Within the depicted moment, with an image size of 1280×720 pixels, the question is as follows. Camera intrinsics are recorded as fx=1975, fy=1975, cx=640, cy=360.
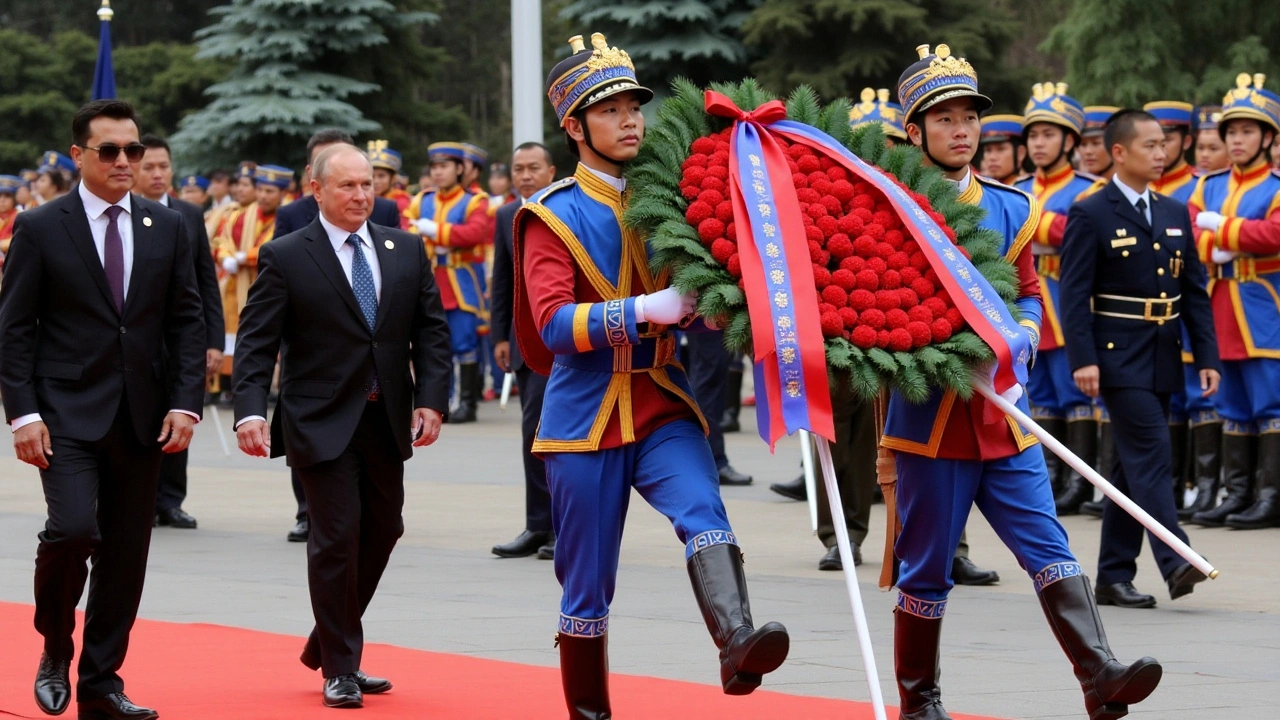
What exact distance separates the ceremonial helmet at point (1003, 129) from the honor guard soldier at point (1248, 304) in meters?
1.57

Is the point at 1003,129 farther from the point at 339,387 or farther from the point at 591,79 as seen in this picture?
the point at 591,79

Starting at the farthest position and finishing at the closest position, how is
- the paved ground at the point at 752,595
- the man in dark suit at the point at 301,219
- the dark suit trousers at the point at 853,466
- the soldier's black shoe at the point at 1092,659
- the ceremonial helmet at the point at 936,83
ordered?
the man in dark suit at the point at 301,219
the dark suit trousers at the point at 853,466
the paved ground at the point at 752,595
the ceremonial helmet at the point at 936,83
the soldier's black shoe at the point at 1092,659

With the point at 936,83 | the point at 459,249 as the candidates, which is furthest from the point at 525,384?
the point at 459,249

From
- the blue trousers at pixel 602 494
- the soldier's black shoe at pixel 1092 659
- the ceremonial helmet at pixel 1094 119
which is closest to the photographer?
the soldier's black shoe at pixel 1092 659

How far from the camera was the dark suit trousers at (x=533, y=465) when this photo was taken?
10281mm

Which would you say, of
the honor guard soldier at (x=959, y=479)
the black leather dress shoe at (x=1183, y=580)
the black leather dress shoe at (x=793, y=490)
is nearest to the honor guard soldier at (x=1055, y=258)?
the black leather dress shoe at (x=793, y=490)

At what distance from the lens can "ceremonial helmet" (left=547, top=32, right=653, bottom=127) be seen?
5.84 metres

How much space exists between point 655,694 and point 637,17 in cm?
2096

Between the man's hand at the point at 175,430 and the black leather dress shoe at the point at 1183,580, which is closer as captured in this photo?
the man's hand at the point at 175,430

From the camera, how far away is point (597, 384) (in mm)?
5852

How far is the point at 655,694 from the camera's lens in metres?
6.66

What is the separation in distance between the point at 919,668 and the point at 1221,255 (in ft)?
20.6

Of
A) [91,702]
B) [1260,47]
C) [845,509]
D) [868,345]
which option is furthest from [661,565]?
[1260,47]

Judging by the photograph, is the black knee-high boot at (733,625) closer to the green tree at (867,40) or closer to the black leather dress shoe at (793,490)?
the black leather dress shoe at (793,490)
